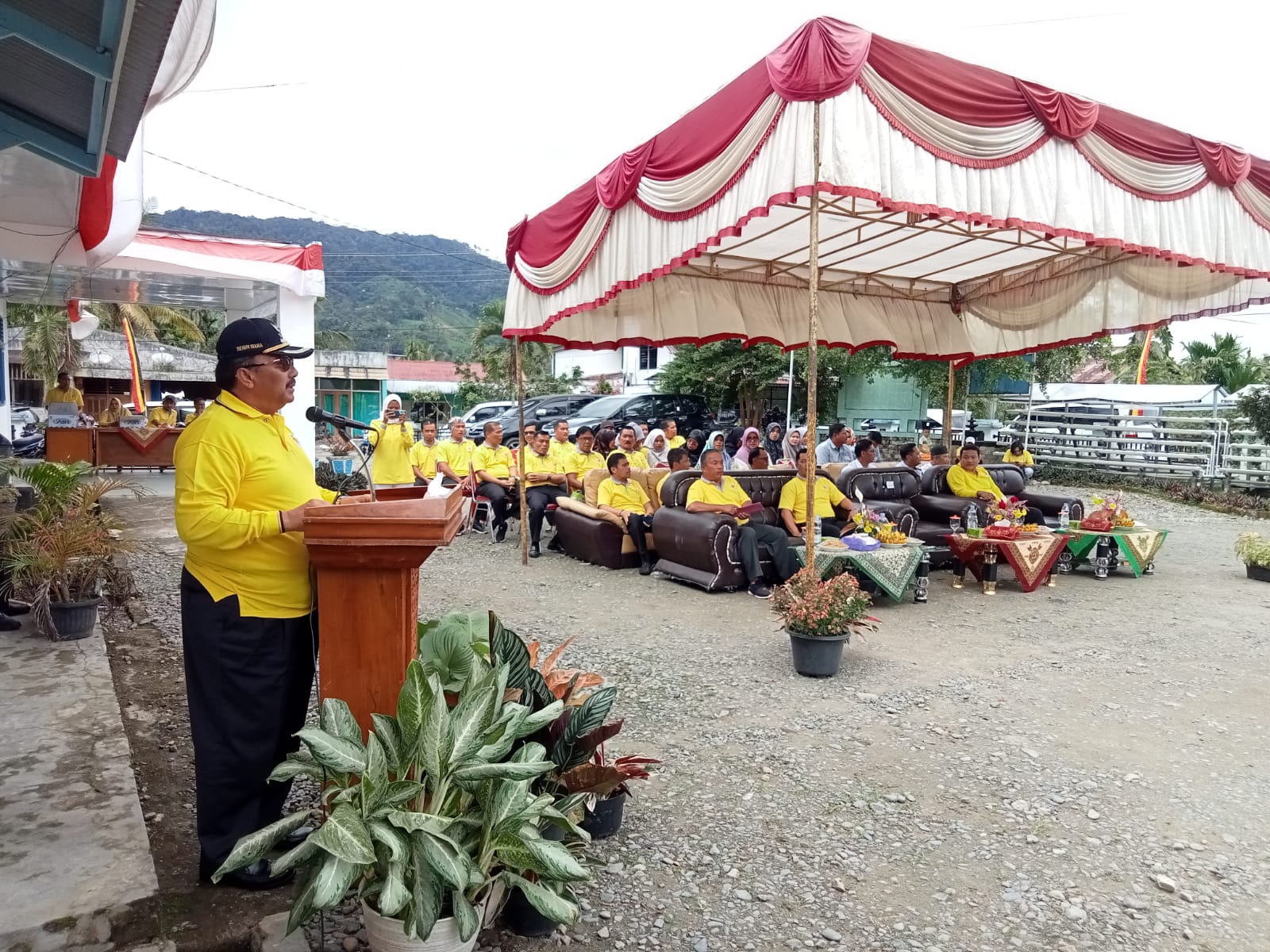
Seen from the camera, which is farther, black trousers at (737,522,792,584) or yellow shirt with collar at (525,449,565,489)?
yellow shirt with collar at (525,449,565,489)

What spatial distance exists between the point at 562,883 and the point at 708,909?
57 centimetres

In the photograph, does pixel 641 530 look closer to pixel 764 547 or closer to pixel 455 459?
pixel 764 547

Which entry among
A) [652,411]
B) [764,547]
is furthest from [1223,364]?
[764,547]

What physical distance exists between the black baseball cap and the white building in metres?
26.4

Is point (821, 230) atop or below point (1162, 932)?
atop

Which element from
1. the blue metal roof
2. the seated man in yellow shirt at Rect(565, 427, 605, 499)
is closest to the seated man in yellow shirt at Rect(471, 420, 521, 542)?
the seated man in yellow shirt at Rect(565, 427, 605, 499)

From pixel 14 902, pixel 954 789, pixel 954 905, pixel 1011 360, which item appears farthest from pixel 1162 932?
pixel 1011 360

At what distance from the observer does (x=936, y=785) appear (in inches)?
132

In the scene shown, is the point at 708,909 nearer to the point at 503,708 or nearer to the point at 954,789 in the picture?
the point at 503,708

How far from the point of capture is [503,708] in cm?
232

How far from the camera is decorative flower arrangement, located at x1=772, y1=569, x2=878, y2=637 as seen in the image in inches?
183

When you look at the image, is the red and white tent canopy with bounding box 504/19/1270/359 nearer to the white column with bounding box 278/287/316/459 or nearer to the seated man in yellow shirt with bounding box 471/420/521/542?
the seated man in yellow shirt with bounding box 471/420/521/542

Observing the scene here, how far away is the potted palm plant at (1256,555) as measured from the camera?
7781 millimetres

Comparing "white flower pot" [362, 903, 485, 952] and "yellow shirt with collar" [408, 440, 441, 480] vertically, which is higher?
"yellow shirt with collar" [408, 440, 441, 480]
